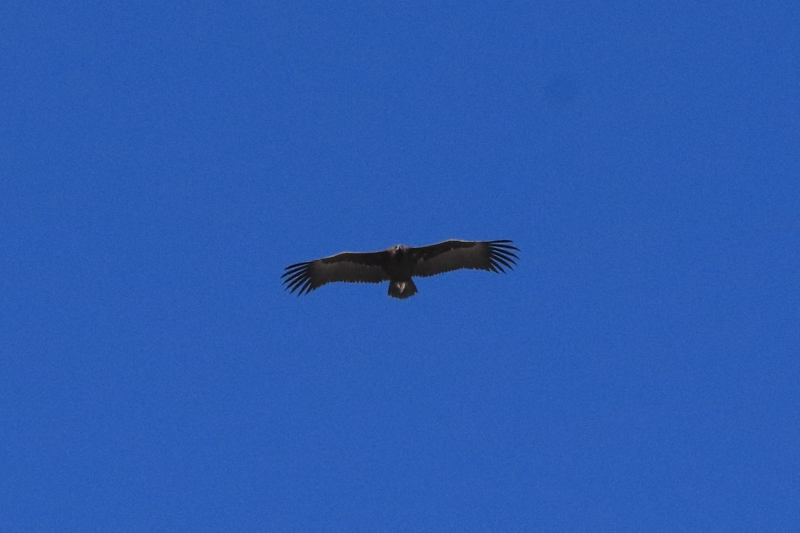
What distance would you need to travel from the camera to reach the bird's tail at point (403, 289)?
88.7ft

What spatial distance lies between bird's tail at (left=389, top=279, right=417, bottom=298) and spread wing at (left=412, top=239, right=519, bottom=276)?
0.44 meters

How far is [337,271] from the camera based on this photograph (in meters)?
28.0

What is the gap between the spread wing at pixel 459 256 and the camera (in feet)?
89.3

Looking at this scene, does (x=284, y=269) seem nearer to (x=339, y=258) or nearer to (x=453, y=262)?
(x=339, y=258)

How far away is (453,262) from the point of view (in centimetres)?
2761

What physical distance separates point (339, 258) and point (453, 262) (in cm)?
282

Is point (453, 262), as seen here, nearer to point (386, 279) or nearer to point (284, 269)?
point (386, 279)

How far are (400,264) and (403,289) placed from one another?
0.61 metres

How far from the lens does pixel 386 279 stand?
2770 cm

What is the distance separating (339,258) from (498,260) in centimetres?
392

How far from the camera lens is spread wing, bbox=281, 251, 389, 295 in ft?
90.6

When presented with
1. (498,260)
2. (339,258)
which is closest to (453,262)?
(498,260)

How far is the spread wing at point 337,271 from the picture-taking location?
90.6 feet

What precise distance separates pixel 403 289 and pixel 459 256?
170 centimetres
